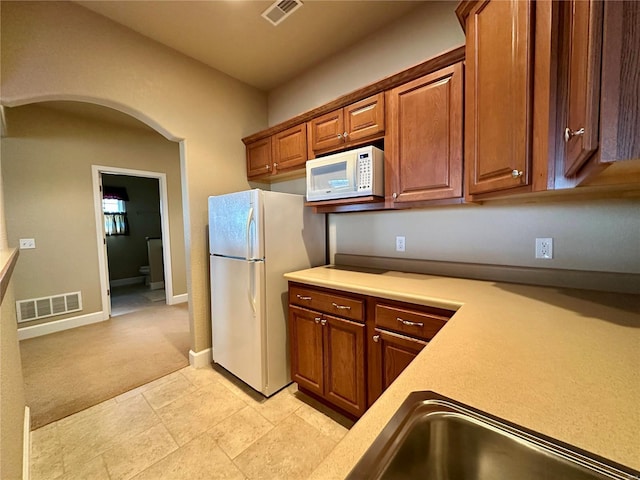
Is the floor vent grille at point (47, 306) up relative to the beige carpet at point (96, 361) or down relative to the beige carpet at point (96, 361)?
up

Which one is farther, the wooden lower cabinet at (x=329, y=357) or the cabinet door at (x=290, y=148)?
the cabinet door at (x=290, y=148)

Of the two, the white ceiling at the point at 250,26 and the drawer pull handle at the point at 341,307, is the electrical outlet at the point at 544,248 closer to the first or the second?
the drawer pull handle at the point at 341,307

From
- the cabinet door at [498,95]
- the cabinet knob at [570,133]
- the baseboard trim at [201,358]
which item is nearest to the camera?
the cabinet knob at [570,133]

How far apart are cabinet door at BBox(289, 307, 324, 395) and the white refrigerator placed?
145 mm

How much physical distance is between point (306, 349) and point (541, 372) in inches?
59.0

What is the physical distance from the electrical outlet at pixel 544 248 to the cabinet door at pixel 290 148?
1.68 metres

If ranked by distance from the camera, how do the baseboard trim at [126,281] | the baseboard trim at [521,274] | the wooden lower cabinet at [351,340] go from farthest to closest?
the baseboard trim at [126,281], the wooden lower cabinet at [351,340], the baseboard trim at [521,274]

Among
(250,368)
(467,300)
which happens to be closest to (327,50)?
(467,300)

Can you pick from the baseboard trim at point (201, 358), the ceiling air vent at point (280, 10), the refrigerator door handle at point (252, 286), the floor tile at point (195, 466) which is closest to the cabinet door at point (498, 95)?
the ceiling air vent at point (280, 10)

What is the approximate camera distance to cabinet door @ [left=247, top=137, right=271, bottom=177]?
2588 mm

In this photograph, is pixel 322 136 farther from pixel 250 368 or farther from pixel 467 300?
pixel 250 368

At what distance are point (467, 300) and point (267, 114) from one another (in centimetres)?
277

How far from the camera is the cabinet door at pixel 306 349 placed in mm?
1868

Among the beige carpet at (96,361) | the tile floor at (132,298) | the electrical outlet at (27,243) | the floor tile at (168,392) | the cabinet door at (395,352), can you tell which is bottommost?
the floor tile at (168,392)
